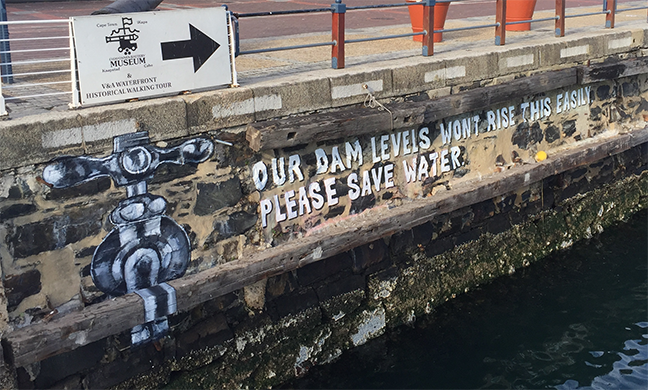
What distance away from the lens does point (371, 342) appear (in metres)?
7.43

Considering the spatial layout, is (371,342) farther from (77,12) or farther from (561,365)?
(77,12)

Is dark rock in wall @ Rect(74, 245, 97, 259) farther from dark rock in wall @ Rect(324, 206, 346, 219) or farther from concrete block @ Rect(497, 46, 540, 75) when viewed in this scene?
concrete block @ Rect(497, 46, 540, 75)

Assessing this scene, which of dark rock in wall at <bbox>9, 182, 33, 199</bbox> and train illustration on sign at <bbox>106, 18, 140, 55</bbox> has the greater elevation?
train illustration on sign at <bbox>106, 18, 140, 55</bbox>

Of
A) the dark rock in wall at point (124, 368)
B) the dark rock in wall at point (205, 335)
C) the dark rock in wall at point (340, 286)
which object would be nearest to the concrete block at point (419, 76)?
the dark rock in wall at point (340, 286)

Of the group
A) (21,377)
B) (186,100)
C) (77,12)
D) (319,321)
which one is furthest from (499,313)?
(77,12)

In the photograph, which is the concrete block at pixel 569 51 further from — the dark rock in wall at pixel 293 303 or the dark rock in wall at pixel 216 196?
the dark rock in wall at pixel 216 196

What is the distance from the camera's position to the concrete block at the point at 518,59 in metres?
8.27

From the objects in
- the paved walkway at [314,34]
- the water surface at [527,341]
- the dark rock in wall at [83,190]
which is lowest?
the water surface at [527,341]

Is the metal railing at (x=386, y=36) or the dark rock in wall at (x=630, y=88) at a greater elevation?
the metal railing at (x=386, y=36)

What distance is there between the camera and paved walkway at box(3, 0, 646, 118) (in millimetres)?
6977

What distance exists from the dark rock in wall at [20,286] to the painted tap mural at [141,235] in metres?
0.44

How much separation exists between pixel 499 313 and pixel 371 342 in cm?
161

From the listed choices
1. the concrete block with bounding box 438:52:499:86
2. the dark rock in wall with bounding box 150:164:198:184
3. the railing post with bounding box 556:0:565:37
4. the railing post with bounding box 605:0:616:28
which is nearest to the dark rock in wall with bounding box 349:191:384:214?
the concrete block with bounding box 438:52:499:86

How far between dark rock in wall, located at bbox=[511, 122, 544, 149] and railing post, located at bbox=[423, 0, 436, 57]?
1.59 meters
